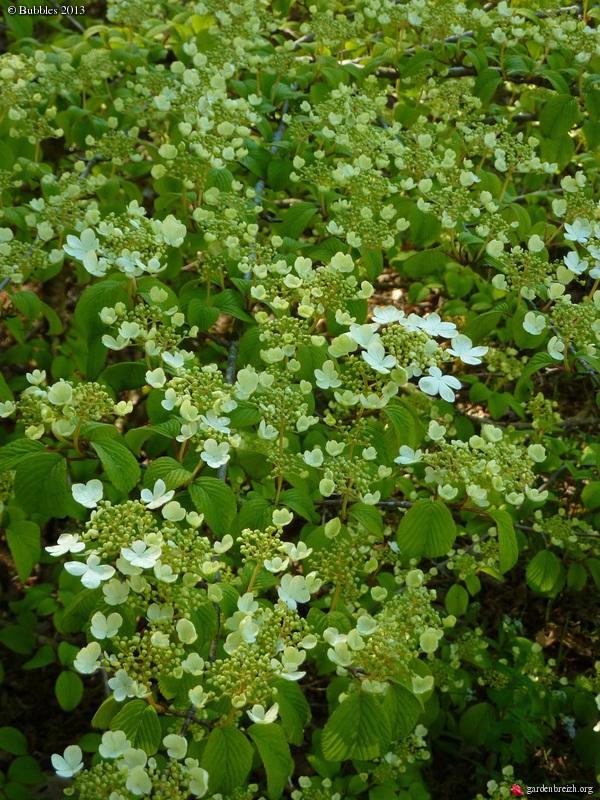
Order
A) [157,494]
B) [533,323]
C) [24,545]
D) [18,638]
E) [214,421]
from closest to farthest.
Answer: [157,494], [214,421], [24,545], [533,323], [18,638]

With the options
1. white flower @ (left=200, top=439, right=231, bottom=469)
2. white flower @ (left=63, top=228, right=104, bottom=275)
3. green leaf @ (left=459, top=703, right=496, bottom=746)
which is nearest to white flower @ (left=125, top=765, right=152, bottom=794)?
white flower @ (left=200, top=439, right=231, bottom=469)

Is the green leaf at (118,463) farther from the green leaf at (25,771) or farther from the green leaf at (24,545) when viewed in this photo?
the green leaf at (25,771)

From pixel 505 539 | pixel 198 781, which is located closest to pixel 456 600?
pixel 505 539

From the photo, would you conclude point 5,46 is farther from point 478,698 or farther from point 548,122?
point 478,698

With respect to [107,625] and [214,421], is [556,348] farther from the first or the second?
[107,625]

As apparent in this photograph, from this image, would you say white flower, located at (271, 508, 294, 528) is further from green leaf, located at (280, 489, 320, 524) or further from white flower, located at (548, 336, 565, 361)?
white flower, located at (548, 336, 565, 361)

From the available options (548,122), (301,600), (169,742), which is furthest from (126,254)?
(548,122)
